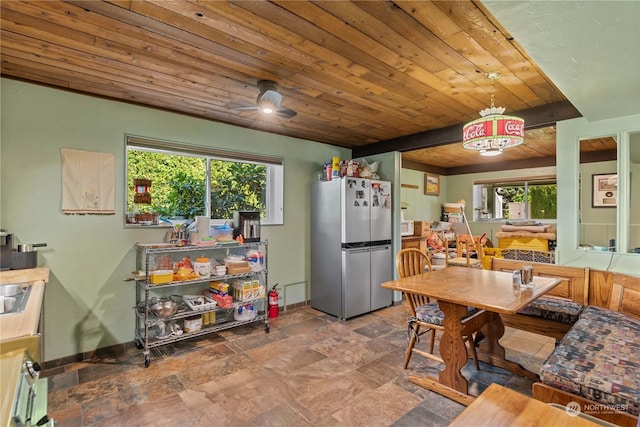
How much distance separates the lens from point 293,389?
2254 millimetres

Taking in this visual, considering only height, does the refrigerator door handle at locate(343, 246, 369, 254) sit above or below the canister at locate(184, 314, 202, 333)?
above

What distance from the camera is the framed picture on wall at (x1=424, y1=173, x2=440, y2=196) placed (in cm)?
683

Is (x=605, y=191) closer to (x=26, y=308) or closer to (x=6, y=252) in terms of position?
(x=26, y=308)

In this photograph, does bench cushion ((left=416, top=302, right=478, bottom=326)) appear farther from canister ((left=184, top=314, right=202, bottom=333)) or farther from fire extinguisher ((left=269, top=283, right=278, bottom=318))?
canister ((left=184, top=314, right=202, bottom=333))

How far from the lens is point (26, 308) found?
145 centimetres

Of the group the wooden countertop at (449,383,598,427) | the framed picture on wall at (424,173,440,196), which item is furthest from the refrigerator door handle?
the framed picture on wall at (424,173,440,196)

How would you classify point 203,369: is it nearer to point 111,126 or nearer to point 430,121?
point 111,126

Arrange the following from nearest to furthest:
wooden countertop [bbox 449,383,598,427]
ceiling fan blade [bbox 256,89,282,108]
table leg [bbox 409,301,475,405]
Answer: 1. wooden countertop [bbox 449,383,598,427]
2. table leg [bbox 409,301,475,405]
3. ceiling fan blade [bbox 256,89,282,108]

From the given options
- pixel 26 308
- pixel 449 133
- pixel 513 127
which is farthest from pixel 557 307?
pixel 26 308

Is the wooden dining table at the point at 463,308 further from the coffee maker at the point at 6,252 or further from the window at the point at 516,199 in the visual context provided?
the window at the point at 516,199

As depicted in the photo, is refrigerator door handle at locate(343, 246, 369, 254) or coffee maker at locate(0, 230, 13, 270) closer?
coffee maker at locate(0, 230, 13, 270)

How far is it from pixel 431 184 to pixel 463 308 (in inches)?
203

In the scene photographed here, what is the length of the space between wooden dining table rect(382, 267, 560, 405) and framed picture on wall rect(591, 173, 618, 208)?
3.23ft

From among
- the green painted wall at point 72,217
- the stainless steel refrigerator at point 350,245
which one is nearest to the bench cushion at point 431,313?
the stainless steel refrigerator at point 350,245
